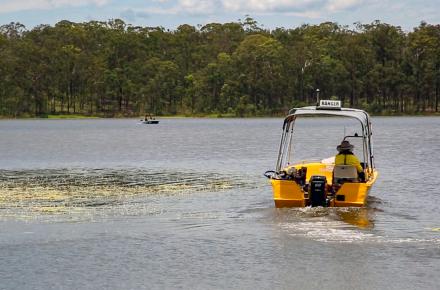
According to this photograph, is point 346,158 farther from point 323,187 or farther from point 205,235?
point 205,235

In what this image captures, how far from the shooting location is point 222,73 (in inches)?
6378

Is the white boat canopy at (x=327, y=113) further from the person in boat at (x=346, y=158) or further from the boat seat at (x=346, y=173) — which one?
the boat seat at (x=346, y=173)

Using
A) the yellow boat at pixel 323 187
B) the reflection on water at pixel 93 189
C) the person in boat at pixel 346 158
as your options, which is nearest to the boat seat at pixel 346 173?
the yellow boat at pixel 323 187

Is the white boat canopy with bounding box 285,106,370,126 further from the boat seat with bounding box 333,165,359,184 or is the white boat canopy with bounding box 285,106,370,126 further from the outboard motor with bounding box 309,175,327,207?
the outboard motor with bounding box 309,175,327,207

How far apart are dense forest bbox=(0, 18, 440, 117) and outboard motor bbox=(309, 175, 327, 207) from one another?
130 m

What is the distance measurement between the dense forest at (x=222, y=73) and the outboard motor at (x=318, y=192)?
129686mm

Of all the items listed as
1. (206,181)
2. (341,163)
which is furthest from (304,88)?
(341,163)

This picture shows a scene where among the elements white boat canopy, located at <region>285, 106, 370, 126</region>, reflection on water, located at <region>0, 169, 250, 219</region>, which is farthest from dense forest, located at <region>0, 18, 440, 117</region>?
white boat canopy, located at <region>285, 106, 370, 126</region>

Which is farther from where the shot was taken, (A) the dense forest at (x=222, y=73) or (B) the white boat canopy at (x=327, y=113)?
(A) the dense forest at (x=222, y=73)

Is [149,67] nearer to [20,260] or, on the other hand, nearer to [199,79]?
[199,79]

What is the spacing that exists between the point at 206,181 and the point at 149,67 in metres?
135

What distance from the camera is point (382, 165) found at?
4531cm

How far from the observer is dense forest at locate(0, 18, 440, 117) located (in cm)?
15438

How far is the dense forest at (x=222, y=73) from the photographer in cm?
15438
